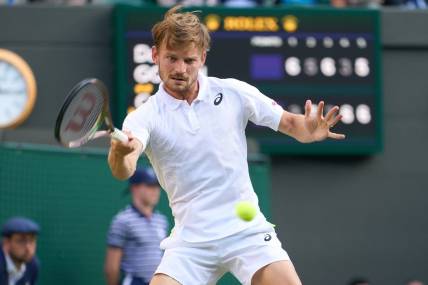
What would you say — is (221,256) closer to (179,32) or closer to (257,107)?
(257,107)

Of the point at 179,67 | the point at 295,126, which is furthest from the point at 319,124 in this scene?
the point at 179,67

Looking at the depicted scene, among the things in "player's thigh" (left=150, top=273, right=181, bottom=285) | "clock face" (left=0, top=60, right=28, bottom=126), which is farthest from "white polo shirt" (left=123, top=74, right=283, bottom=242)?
"clock face" (left=0, top=60, right=28, bottom=126)

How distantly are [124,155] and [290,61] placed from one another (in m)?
6.09

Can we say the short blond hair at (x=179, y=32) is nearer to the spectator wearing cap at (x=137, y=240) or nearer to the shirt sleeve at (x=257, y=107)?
the shirt sleeve at (x=257, y=107)

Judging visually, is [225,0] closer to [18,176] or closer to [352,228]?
[352,228]

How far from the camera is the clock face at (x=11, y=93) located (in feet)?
37.1

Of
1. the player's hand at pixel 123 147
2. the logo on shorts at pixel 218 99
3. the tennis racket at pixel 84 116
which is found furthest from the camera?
the logo on shorts at pixel 218 99

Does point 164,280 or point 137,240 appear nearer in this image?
point 164,280

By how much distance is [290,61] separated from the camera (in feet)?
38.0

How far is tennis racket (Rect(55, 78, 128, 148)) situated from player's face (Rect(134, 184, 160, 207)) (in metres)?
3.05

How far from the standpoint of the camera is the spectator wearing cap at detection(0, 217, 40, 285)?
27.9 feet

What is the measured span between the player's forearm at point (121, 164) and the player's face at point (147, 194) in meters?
3.09

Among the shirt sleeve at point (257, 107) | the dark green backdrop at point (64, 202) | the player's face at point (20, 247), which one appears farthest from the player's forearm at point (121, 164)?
the dark green backdrop at point (64, 202)

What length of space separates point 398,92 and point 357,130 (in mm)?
784
